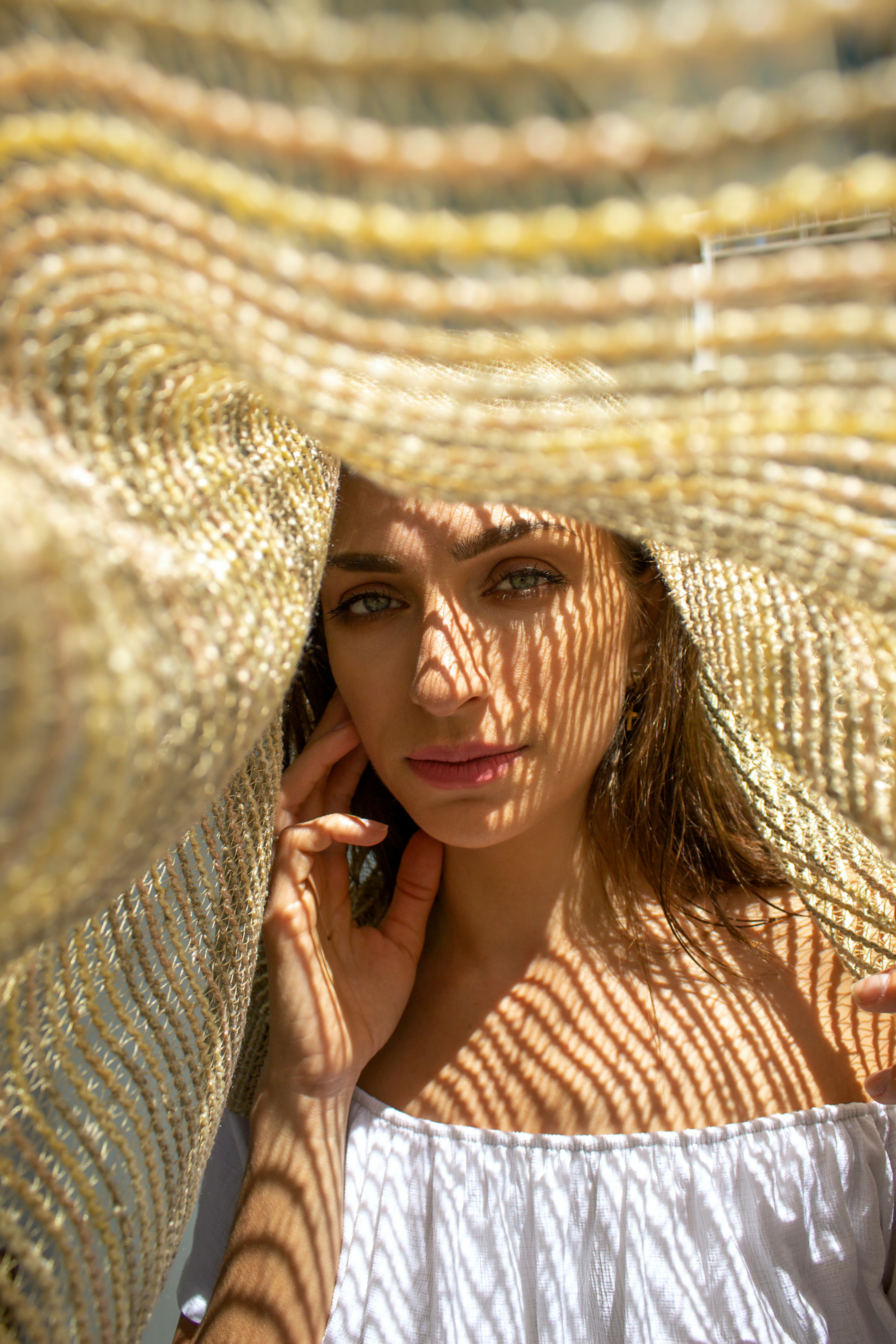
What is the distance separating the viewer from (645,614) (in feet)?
3.49

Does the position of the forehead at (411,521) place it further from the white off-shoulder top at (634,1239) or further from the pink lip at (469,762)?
the white off-shoulder top at (634,1239)

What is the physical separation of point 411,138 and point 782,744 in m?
0.42

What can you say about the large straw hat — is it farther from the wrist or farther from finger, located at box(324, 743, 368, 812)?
finger, located at box(324, 743, 368, 812)

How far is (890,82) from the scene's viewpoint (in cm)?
26

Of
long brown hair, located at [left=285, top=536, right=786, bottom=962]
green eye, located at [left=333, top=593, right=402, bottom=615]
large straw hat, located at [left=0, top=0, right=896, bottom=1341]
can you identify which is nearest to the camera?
large straw hat, located at [left=0, top=0, right=896, bottom=1341]

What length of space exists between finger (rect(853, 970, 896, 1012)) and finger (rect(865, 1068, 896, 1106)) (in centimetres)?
12

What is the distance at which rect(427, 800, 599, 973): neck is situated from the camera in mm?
1155

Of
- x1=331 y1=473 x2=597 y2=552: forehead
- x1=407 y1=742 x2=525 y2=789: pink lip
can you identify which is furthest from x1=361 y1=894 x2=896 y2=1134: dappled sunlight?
x1=331 y1=473 x2=597 y2=552: forehead

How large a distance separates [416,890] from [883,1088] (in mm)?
657

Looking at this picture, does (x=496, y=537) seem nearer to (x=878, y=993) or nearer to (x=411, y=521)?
(x=411, y=521)

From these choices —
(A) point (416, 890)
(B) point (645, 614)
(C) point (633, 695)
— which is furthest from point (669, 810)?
(A) point (416, 890)

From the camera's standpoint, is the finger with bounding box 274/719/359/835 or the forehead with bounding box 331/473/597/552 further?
the finger with bounding box 274/719/359/835

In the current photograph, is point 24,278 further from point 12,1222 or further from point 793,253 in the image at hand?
point 12,1222

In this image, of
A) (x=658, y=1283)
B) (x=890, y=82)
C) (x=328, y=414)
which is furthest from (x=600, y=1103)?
(x=890, y=82)
